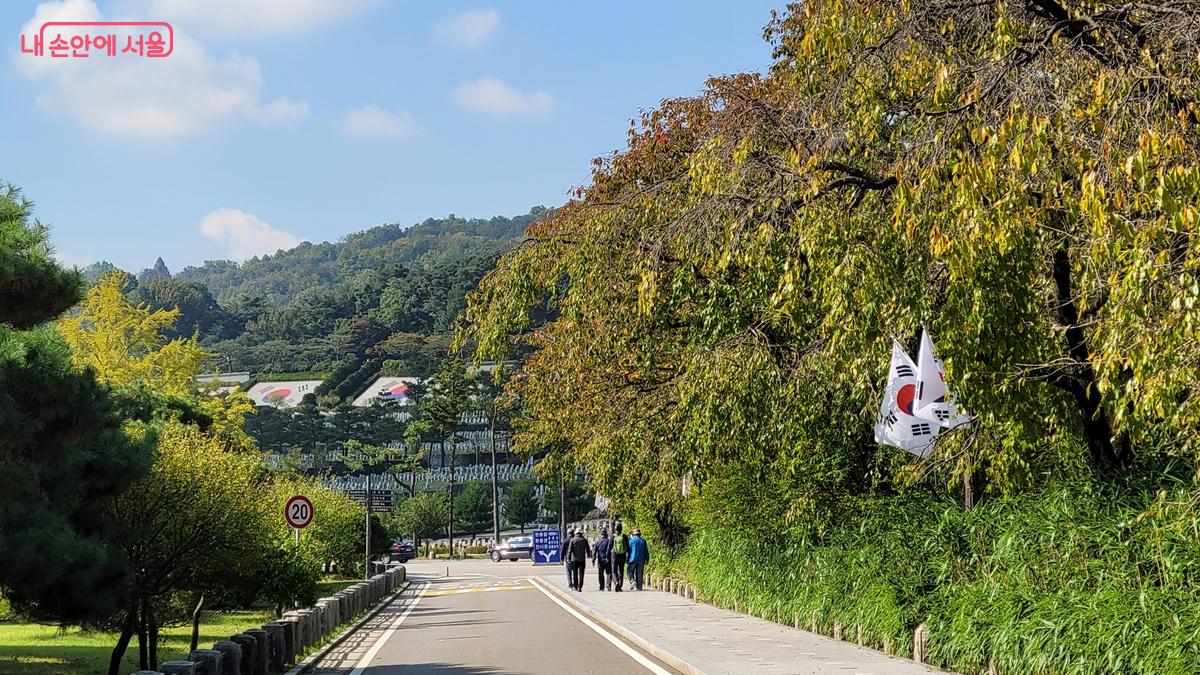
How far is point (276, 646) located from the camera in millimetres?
15945

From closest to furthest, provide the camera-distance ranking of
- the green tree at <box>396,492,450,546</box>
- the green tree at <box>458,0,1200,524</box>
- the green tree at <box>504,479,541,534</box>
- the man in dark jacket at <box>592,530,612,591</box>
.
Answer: the green tree at <box>458,0,1200,524</box> → the man in dark jacket at <box>592,530,612,591</box> → the green tree at <box>396,492,450,546</box> → the green tree at <box>504,479,541,534</box>

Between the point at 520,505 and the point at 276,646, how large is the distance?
298ft

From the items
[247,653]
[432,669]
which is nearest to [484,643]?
[432,669]

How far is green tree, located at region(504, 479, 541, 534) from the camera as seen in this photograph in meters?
106

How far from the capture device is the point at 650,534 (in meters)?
38.5

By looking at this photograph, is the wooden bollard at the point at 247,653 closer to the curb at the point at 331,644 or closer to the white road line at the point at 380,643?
the curb at the point at 331,644

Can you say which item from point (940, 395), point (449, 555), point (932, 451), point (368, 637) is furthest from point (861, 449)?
point (449, 555)

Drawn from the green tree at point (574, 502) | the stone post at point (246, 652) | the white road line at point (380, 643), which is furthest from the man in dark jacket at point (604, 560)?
the green tree at point (574, 502)

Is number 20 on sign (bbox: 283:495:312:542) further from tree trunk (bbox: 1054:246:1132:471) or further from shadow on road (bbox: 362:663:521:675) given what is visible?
tree trunk (bbox: 1054:246:1132:471)

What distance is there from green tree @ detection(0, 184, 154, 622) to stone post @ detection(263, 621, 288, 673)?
96.3 inches

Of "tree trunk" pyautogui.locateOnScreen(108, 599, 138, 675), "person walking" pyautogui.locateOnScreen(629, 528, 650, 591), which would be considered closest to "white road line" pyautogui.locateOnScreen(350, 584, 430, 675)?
"tree trunk" pyautogui.locateOnScreen(108, 599, 138, 675)

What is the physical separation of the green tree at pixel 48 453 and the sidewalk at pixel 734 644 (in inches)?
297

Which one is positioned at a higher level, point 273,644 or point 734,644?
point 273,644

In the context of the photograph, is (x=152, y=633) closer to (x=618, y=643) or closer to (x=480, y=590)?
(x=618, y=643)
